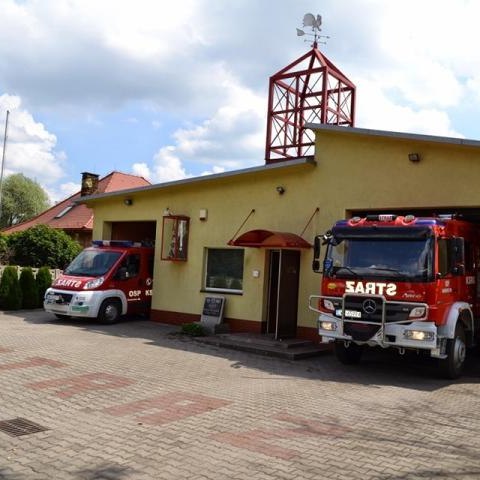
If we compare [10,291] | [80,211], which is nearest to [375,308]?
[10,291]

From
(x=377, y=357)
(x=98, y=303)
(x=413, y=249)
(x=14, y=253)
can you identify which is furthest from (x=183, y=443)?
(x=14, y=253)

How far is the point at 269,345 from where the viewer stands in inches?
492

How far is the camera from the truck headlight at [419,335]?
9.31 metres

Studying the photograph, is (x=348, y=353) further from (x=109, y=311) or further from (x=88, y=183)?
(x=88, y=183)

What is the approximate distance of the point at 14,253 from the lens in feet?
80.6

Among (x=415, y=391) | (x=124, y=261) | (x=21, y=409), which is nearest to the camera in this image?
(x=21, y=409)

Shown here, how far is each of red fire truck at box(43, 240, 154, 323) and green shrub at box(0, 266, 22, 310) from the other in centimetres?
284

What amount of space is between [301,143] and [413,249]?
10.8m

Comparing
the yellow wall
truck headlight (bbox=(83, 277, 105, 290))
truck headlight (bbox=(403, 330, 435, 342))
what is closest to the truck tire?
truck headlight (bbox=(83, 277, 105, 290))

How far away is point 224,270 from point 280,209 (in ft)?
8.39

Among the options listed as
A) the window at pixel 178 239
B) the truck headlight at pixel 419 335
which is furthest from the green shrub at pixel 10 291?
the truck headlight at pixel 419 335

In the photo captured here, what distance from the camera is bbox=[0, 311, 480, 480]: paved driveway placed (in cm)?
540

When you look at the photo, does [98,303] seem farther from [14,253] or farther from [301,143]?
[14,253]

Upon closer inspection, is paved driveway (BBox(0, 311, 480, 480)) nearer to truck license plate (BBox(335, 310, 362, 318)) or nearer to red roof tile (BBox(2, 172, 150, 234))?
truck license plate (BBox(335, 310, 362, 318))
